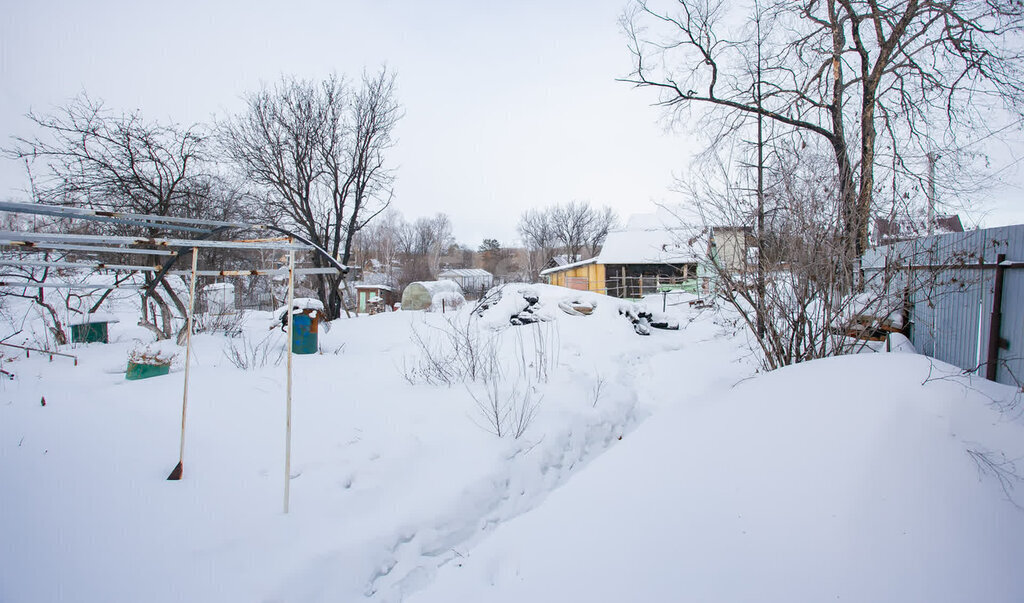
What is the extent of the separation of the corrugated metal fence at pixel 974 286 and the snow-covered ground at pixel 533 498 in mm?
1683

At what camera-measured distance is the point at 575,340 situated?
831 centimetres

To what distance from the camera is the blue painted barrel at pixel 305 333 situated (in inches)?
328

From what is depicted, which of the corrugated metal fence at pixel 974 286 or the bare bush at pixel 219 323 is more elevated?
the corrugated metal fence at pixel 974 286

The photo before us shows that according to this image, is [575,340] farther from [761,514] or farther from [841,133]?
[841,133]

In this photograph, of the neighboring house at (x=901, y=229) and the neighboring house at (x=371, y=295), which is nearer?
the neighboring house at (x=901, y=229)

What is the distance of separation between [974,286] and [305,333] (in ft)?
33.0

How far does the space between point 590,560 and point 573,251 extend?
53.9m

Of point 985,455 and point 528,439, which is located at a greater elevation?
point 985,455

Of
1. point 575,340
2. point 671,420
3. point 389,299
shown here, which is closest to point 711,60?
point 575,340

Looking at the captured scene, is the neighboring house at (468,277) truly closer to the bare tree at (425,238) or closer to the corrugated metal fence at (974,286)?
the bare tree at (425,238)

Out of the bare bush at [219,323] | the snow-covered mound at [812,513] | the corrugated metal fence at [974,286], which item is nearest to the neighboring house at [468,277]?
the bare bush at [219,323]

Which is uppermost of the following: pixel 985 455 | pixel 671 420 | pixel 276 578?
pixel 985 455

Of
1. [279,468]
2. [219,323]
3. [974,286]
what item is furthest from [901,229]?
[219,323]

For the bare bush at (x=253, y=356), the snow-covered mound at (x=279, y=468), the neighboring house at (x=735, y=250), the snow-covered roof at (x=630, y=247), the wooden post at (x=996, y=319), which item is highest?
the snow-covered roof at (x=630, y=247)
